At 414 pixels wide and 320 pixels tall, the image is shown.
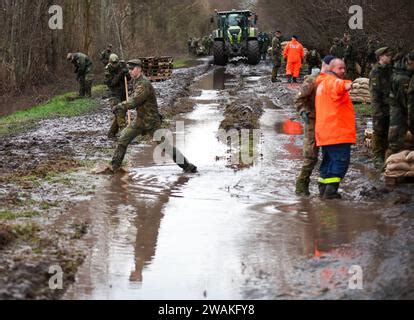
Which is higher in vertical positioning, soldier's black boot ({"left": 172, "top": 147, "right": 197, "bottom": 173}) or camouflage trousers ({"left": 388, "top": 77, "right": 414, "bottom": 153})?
camouflage trousers ({"left": 388, "top": 77, "right": 414, "bottom": 153})

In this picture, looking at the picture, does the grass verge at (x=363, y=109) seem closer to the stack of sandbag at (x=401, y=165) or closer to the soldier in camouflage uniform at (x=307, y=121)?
the stack of sandbag at (x=401, y=165)

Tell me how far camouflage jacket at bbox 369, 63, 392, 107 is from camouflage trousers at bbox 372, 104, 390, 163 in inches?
3.6

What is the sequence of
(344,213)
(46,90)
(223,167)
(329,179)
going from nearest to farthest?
(344,213)
(329,179)
(223,167)
(46,90)

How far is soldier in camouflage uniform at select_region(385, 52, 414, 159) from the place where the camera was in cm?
984

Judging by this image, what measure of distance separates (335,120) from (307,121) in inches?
23.8

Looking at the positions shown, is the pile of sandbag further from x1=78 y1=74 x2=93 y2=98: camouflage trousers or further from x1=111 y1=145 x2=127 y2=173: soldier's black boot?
x1=111 y1=145 x2=127 y2=173: soldier's black boot

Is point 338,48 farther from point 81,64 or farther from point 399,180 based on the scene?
point 399,180

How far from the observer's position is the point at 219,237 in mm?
7926

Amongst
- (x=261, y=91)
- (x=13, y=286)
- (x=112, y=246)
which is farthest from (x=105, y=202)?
(x=261, y=91)

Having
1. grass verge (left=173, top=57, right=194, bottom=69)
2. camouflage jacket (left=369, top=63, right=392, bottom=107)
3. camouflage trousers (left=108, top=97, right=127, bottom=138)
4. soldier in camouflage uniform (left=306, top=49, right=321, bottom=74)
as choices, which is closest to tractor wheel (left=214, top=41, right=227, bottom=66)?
grass verge (left=173, top=57, right=194, bottom=69)
